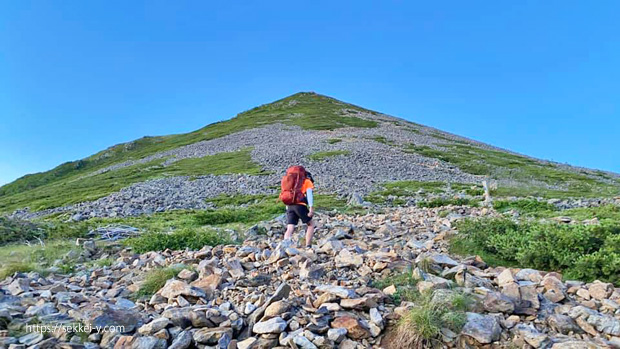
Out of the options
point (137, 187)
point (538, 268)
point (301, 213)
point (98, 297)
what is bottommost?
point (538, 268)

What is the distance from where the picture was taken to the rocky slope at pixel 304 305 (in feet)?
17.2

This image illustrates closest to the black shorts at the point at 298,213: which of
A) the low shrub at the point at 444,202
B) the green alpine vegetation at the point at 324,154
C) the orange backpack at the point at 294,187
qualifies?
the orange backpack at the point at 294,187

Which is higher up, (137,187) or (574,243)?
(137,187)

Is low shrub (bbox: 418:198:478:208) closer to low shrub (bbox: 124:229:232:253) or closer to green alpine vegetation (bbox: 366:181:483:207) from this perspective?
green alpine vegetation (bbox: 366:181:483:207)

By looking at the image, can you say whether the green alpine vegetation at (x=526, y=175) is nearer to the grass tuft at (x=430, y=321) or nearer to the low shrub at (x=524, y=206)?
the low shrub at (x=524, y=206)

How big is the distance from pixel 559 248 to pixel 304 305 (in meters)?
6.04

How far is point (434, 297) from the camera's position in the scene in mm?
5715

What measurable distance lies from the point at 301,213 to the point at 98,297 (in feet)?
17.2

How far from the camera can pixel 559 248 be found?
834 centimetres

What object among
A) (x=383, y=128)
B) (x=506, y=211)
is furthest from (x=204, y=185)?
(x=383, y=128)

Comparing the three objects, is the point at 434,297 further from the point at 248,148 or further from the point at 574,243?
the point at 248,148

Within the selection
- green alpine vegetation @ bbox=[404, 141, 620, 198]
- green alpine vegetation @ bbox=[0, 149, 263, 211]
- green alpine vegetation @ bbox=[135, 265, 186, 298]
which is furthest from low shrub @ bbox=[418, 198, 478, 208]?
green alpine vegetation @ bbox=[0, 149, 263, 211]

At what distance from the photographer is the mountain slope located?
3023 cm

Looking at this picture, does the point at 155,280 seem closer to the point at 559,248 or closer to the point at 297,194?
the point at 297,194
